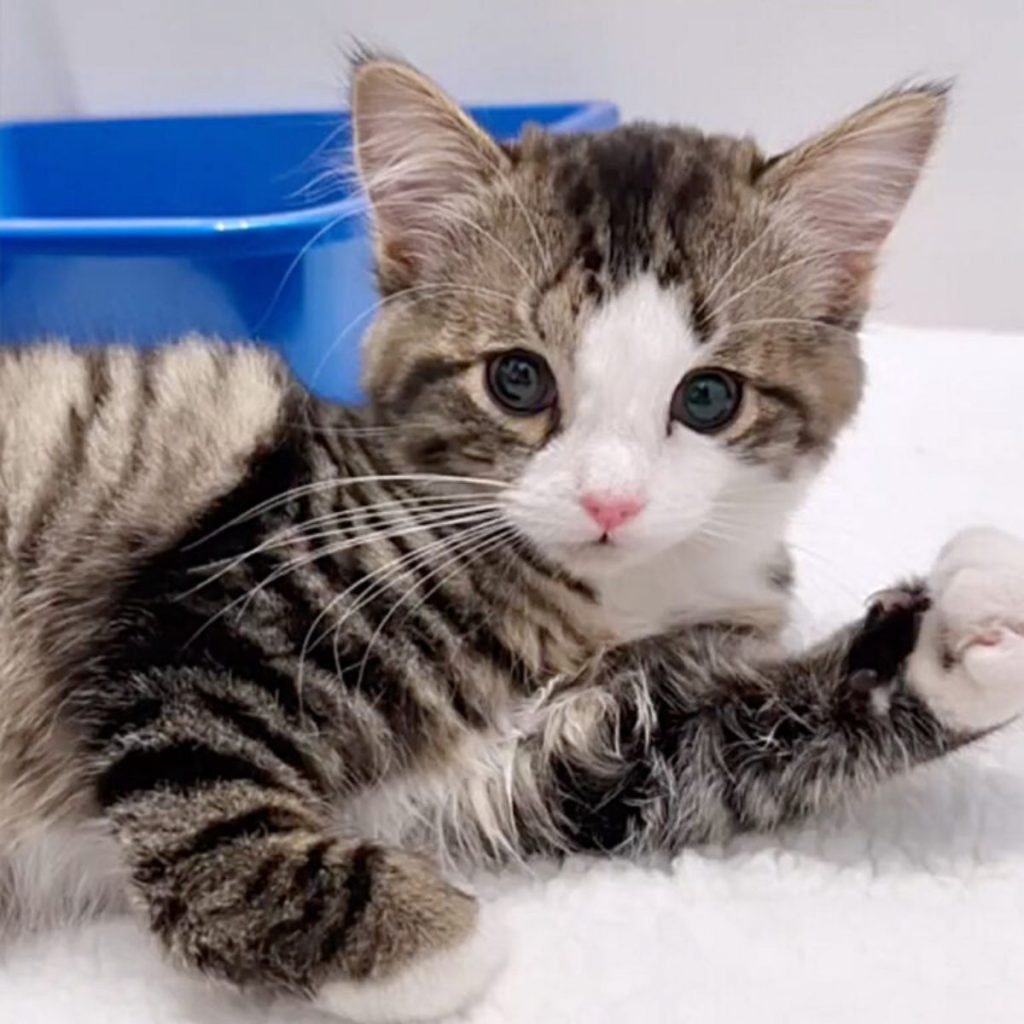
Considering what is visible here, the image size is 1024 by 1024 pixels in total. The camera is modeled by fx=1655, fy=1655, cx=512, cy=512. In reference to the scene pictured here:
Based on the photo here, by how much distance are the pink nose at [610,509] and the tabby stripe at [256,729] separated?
0.23 meters

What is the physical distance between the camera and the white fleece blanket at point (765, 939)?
35.7 inches

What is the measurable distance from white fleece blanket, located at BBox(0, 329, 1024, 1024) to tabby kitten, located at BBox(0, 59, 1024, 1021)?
0.14ft

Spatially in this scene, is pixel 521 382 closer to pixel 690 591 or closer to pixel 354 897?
pixel 690 591

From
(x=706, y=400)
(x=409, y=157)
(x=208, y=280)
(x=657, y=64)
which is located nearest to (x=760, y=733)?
(x=706, y=400)

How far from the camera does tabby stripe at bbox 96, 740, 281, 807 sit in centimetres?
96

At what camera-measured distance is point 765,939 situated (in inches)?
38.1

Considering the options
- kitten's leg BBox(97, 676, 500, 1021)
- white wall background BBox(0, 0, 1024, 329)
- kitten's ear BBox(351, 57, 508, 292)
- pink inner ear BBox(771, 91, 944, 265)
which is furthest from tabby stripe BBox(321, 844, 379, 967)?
white wall background BBox(0, 0, 1024, 329)

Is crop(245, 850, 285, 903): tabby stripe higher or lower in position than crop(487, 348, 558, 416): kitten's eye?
lower

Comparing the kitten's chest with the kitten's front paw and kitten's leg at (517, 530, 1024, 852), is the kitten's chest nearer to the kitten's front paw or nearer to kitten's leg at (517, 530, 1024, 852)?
kitten's leg at (517, 530, 1024, 852)

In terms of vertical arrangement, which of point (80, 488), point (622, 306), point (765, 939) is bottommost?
point (765, 939)

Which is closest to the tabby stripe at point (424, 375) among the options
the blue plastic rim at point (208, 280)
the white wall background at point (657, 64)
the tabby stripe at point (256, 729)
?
the tabby stripe at point (256, 729)

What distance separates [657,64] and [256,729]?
1464 mm

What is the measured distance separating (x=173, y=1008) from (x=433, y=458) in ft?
1.24

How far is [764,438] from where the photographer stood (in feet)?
3.49
